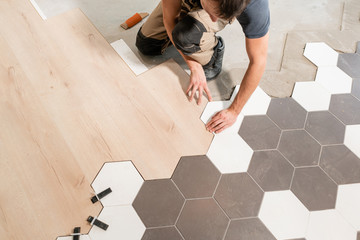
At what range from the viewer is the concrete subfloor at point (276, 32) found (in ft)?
4.57

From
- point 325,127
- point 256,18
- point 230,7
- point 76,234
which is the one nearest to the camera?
point 230,7

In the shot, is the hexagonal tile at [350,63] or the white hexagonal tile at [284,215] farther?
the hexagonal tile at [350,63]

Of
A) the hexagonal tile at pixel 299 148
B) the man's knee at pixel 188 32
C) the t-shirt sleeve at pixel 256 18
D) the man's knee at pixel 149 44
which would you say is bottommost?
the hexagonal tile at pixel 299 148

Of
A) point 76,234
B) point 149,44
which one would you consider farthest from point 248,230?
point 149,44

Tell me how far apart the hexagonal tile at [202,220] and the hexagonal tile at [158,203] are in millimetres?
36

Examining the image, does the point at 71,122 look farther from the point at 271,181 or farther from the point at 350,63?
the point at 350,63

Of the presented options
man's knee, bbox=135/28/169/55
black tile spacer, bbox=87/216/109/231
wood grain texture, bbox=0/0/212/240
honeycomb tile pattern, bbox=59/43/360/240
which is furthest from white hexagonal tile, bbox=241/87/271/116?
black tile spacer, bbox=87/216/109/231

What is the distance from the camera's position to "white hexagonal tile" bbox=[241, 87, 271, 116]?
1.29 meters

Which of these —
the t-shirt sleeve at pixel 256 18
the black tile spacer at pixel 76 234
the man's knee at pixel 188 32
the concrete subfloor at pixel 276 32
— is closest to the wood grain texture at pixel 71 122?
the black tile spacer at pixel 76 234

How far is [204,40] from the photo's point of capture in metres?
1.22

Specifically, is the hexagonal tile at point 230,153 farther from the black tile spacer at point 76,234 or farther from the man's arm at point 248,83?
the black tile spacer at point 76,234

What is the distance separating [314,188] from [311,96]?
47 cm

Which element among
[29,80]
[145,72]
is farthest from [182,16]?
[29,80]

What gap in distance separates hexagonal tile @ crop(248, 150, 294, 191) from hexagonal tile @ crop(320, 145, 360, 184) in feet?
0.53
